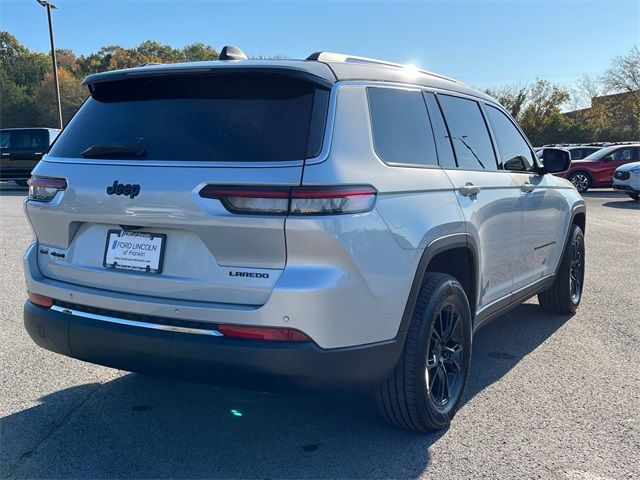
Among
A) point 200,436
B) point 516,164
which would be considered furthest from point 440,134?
point 200,436

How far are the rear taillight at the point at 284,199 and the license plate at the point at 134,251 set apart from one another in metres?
0.36

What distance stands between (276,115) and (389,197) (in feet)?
2.08

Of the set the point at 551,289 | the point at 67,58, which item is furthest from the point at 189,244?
the point at 67,58

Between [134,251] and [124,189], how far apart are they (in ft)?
0.94

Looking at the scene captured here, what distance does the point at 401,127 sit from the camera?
10.3 ft

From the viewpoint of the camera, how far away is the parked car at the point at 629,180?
59.4 ft

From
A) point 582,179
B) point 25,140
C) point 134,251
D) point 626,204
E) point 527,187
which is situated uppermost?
point 25,140

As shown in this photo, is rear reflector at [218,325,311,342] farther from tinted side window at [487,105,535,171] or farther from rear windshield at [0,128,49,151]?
rear windshield at [0,128,49,151]

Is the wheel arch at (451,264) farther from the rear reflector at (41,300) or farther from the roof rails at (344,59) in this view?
the rear reflector at (41,300)

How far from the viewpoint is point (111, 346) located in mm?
2738

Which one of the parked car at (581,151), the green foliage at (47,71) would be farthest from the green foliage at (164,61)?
the parked car at (581,151)

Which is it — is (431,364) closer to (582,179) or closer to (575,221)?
(575,221)

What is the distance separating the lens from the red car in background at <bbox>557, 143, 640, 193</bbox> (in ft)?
69.4

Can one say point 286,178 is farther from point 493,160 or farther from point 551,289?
point 551,289
